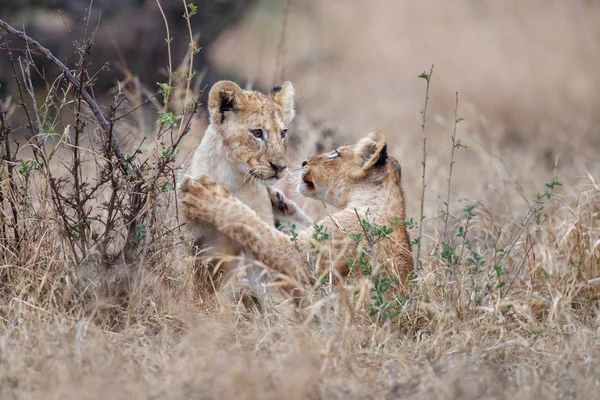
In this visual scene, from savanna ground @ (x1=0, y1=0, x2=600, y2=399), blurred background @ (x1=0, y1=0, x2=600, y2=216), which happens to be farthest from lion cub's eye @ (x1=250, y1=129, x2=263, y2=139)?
blurred background @ (x1=0, y1=0, x2=600, y2=216)

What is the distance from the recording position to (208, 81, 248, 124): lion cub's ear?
17.9 feet

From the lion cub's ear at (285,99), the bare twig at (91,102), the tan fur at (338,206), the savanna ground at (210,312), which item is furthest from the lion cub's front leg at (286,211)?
the bare twig at (91,102)

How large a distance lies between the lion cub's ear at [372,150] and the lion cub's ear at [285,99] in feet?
1.92

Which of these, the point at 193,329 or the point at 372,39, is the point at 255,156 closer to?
the point at 193,329

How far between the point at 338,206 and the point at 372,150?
1.52 ft

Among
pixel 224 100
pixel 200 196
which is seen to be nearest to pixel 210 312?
pixel 200 196

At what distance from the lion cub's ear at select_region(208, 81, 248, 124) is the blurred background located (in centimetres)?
171

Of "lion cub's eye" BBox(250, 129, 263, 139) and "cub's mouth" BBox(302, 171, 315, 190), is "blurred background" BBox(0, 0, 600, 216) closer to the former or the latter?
"cub's mouth" BBox(302, 171, 315, 190)

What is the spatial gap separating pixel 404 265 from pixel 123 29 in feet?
23.0

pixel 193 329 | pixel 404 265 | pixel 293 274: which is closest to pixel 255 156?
pixel 293 274

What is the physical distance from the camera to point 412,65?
18.7m

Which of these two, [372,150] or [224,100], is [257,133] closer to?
[224,100]

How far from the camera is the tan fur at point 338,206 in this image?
5.16 meters

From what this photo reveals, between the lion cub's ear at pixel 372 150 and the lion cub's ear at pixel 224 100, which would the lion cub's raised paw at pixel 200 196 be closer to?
the lion cub's ear at pixel 224 100
